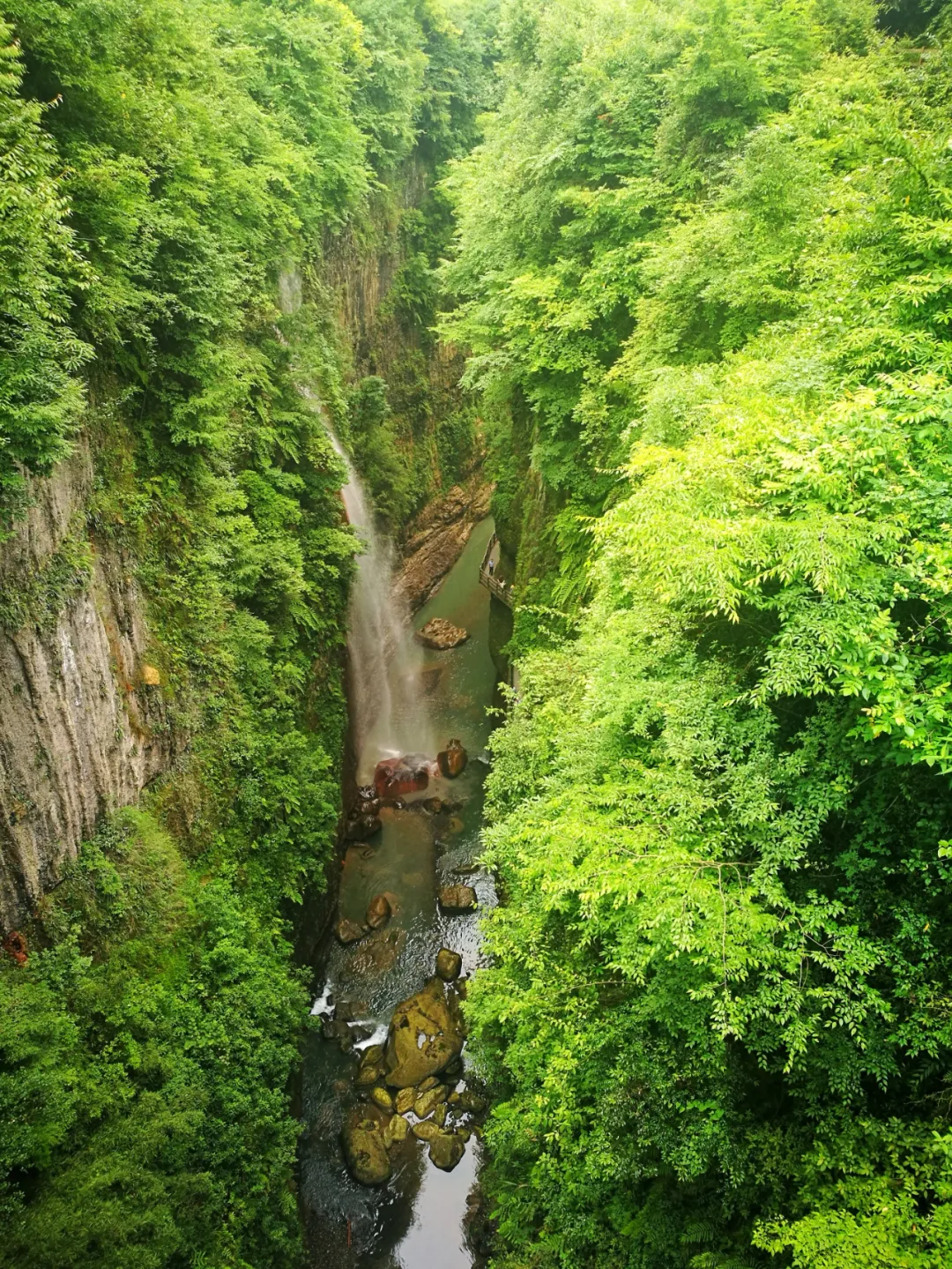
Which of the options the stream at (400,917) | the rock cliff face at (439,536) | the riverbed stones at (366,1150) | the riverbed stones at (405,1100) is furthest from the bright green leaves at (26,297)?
the rock cliff face at (439,536)

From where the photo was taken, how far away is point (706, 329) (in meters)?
10.2

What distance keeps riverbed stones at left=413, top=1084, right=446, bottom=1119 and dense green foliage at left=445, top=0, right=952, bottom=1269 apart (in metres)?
2.95

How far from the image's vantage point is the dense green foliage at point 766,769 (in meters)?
4.70

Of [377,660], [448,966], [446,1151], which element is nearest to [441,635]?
[377,660]

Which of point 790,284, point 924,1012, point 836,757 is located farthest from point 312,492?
point 924,1012

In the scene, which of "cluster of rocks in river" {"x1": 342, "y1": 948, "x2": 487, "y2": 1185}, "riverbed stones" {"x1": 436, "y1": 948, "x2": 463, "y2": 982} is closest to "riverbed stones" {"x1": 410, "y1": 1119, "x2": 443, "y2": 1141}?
"cluster of rocks in river" {"x1": 342, "y1": 948, "x2": 487, "y2": 1185}

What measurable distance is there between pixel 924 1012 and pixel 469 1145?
11138mm

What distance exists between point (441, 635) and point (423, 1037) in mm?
14618

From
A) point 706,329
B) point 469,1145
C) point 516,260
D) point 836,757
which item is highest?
point 516,260

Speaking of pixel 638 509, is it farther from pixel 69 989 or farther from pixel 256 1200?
pixel 256 1200

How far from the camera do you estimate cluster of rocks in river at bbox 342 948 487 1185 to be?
12.3 meters

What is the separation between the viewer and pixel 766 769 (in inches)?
218

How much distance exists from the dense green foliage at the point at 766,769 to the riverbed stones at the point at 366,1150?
298 centimetres

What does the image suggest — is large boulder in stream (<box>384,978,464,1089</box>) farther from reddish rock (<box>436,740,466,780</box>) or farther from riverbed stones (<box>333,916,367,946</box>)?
reddish rock (<box>436,740,466,780</box>)
